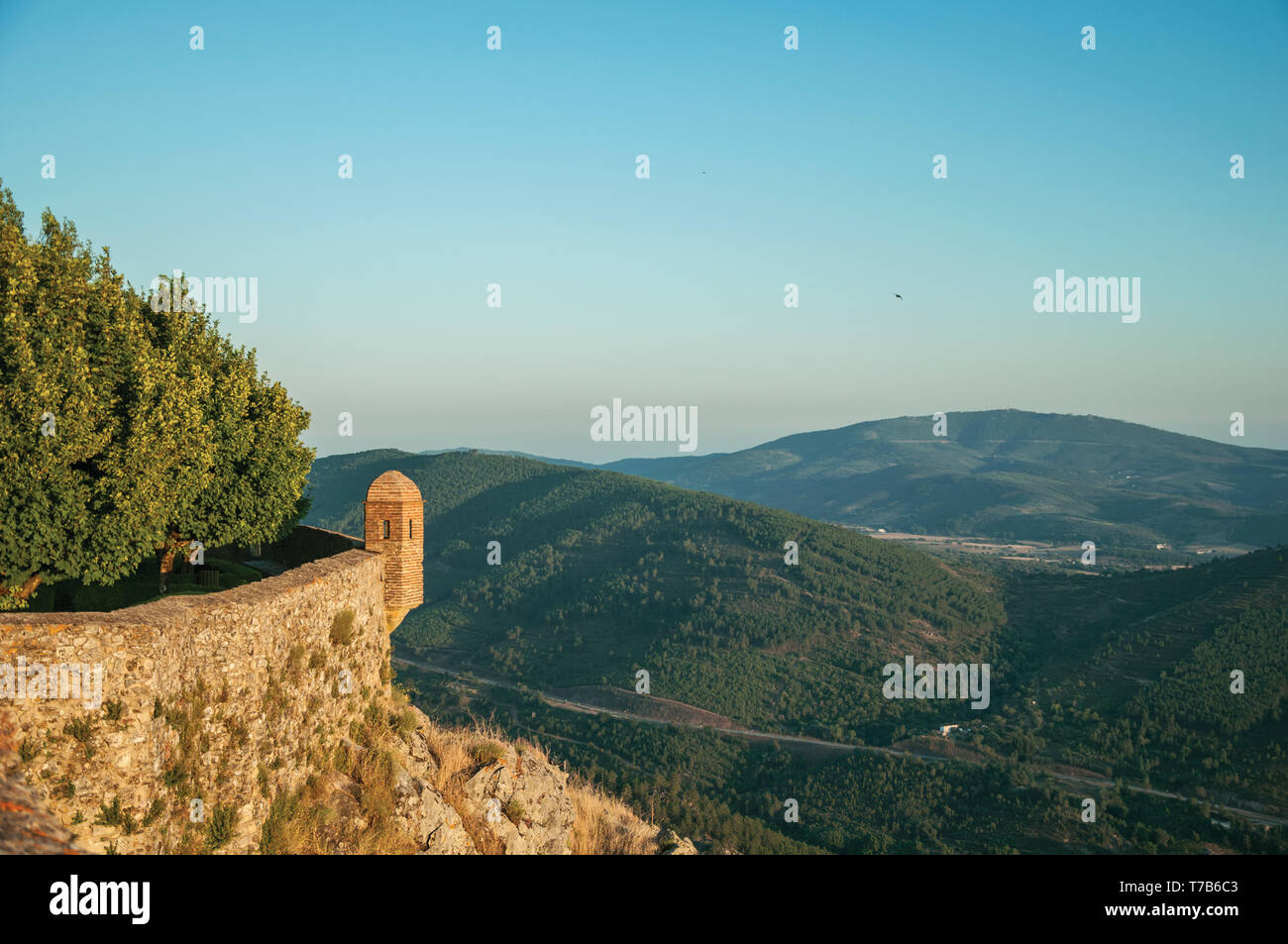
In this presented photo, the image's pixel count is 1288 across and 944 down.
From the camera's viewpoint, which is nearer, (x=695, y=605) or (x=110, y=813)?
(x=110, y=813)

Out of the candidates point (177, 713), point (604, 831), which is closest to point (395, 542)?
point (177, 713)

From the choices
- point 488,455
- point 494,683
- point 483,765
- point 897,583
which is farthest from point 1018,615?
point 488,455

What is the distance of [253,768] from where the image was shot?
507 inches

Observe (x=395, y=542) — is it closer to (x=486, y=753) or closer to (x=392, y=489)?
(x=392, y=489)

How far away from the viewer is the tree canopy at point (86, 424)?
592 inches

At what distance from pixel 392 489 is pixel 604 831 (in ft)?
35.6

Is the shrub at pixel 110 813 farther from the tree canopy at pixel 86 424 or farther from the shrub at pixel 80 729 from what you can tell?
the tree canopy at pixel 86 424

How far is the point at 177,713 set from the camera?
38.0ft

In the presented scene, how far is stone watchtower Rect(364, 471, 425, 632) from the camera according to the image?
1945cm

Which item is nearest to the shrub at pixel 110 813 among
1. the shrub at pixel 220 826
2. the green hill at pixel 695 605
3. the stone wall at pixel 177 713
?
the stone wall at pixel 177 713

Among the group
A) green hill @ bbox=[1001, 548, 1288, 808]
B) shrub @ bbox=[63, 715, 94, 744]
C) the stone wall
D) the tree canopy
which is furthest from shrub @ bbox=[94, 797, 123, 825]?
green hill @ bbox=[1001, 548, 1288, 808]

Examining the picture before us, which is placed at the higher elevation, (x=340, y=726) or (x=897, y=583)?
(x=340, y=726)
